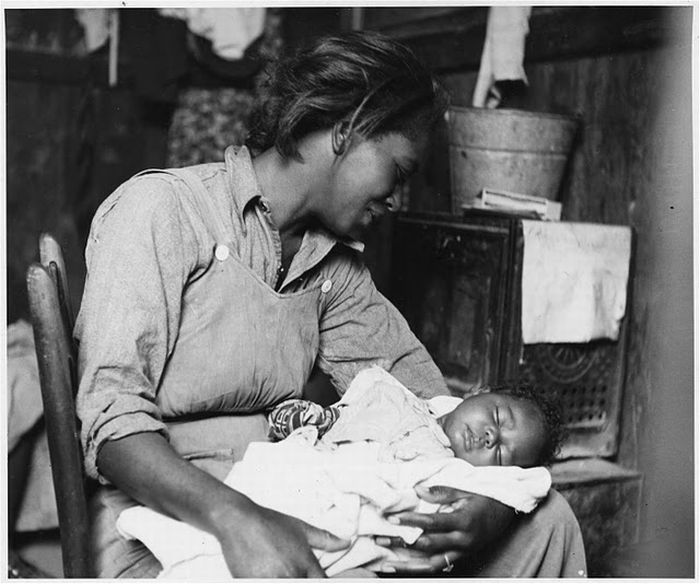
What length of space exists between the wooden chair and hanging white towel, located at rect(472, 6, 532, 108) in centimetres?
185

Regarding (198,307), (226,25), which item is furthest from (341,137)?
(226,25)

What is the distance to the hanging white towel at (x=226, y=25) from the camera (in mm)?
3004

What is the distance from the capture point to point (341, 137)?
5.08ft

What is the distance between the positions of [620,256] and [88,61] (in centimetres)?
228

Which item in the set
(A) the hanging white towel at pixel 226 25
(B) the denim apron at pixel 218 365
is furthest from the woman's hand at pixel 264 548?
(A) the hanging white towel at pixel 226 25

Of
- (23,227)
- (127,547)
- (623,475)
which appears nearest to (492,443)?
(127,547)

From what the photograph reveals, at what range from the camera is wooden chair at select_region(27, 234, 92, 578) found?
1187 mm

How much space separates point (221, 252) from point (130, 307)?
236 millimetres

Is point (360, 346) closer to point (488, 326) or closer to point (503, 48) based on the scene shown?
point (488, 326)

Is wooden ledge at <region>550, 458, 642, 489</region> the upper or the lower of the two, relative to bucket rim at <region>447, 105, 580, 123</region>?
lower

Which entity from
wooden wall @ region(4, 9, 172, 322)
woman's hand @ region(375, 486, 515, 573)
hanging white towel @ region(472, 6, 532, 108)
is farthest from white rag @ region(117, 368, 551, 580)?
wooden wall @ region(4, 9, 172, 322)

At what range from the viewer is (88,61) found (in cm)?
338

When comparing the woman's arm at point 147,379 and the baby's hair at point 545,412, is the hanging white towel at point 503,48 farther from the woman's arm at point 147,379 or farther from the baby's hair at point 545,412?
the woman's arm at point 147,379

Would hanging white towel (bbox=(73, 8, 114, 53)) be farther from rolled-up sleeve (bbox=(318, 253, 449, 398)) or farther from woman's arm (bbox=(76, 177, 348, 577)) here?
woman's arm (bbox=(76, 177, 348, 577))
